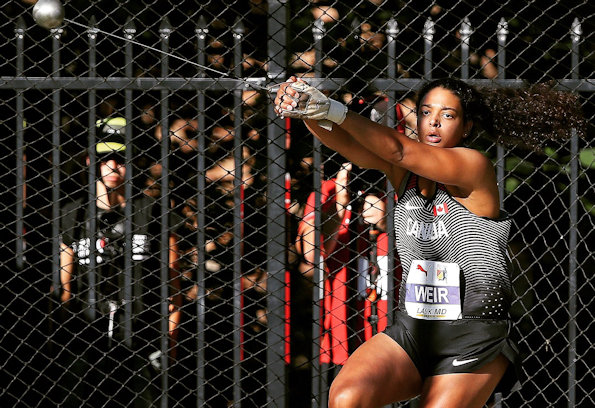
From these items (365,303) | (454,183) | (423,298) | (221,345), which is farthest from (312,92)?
(221,345)

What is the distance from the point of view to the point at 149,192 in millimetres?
4957

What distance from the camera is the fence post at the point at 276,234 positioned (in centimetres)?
391

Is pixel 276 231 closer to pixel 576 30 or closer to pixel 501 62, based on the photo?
pixel 501 62

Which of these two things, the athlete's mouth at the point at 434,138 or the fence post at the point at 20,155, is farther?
the fence post at the point at 20,155

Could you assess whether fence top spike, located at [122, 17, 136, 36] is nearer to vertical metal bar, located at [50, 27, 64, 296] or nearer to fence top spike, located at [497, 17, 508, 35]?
vertical metal bar, located at [50, 27, 64, 296]

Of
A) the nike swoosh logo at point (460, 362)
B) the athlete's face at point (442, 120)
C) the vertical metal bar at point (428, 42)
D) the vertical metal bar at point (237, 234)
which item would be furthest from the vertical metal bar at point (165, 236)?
the nike swoosh logo at point (460, 362)

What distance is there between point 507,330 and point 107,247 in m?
2.35

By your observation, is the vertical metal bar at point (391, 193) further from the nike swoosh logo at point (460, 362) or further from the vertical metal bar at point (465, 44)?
the nike swoosh logo at point (460, 362)

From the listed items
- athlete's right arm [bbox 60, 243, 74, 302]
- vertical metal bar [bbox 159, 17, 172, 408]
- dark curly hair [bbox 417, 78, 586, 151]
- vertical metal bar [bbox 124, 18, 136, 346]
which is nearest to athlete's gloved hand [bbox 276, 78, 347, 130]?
dark curly hair [bbox 417, 78, 586, 151]

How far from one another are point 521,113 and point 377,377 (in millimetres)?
1204

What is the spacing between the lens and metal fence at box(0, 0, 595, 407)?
155 inches

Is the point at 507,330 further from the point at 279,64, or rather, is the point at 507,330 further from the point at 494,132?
the point at 279,64

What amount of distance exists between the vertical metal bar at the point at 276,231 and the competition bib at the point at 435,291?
0.99 m

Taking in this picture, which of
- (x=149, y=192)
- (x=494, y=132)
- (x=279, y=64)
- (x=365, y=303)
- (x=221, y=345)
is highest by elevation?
(x=279, y=64)
